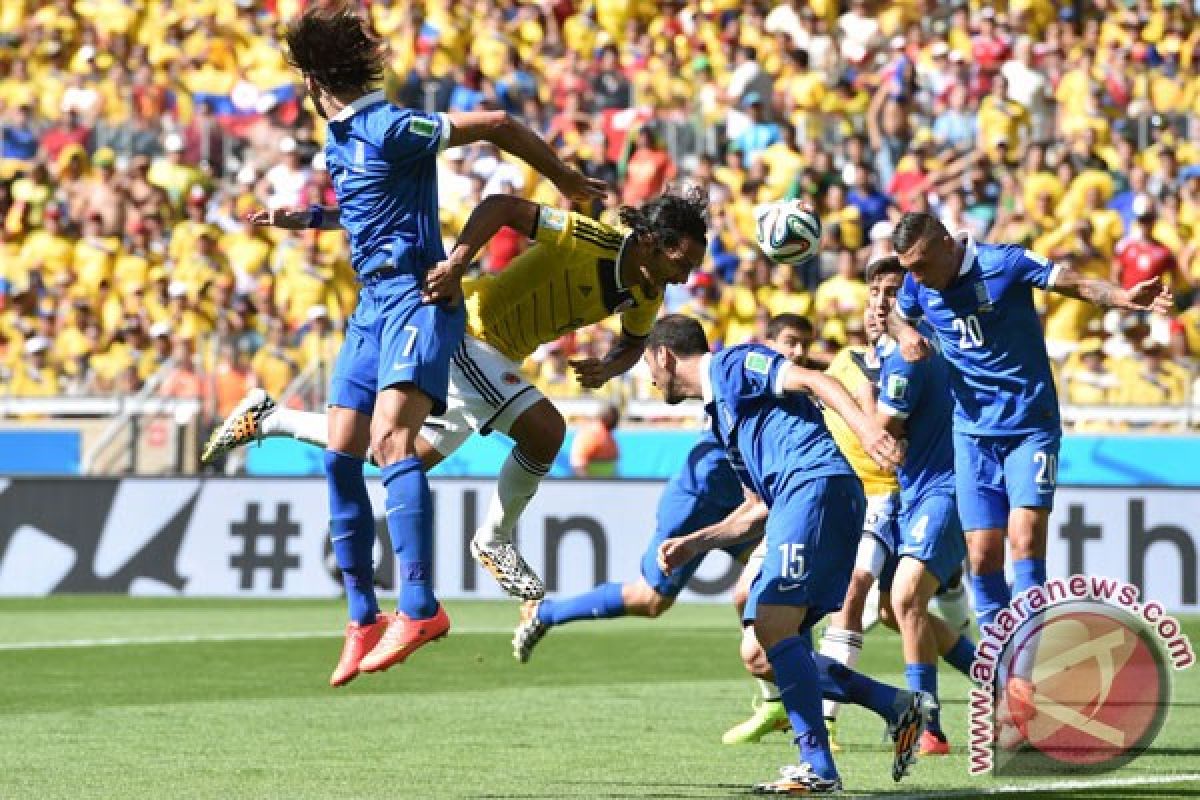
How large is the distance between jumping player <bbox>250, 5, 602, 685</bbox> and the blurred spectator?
11.2 metres

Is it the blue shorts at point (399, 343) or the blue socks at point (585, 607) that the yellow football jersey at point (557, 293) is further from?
the blue socks at point (585, 607)

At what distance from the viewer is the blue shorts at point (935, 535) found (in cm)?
1180

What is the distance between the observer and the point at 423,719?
1259cm

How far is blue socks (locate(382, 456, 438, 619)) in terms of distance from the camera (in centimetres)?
993

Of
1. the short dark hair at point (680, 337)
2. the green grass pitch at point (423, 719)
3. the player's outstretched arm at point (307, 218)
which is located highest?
the player's outstretched arm at point (307, 218)

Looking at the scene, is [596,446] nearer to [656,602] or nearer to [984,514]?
[656,602]

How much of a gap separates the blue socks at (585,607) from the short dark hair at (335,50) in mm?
3256

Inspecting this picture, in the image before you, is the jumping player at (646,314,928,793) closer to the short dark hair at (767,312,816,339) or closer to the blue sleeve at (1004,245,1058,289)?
the short dark hair at (767,312,816,339)

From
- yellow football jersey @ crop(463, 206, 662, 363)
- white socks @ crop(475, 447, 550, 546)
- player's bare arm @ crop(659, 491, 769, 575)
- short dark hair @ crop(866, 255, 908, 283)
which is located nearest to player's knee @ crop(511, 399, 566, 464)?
white socks @ crop(475, 447, 550, 546)

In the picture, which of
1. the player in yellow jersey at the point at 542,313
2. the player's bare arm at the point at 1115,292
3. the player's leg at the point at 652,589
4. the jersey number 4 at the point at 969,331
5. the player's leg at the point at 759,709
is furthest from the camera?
the player's leg at the point at 652,589

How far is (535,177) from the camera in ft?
81.9

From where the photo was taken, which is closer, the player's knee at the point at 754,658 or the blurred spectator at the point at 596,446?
the player's knee at the point at 754,658
